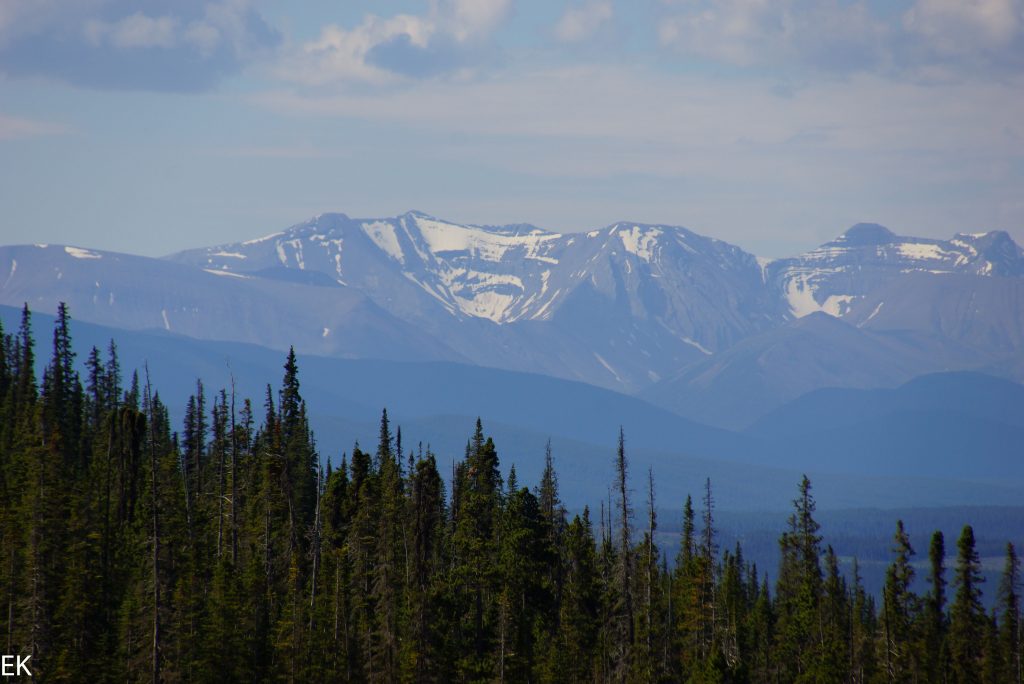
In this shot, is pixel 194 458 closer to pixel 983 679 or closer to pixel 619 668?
pixel 619 668

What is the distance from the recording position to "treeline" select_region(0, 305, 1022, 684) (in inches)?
3108

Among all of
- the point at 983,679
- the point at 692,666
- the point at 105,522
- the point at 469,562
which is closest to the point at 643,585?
the point at 692,666

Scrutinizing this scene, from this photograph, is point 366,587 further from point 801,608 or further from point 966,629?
point 966,629

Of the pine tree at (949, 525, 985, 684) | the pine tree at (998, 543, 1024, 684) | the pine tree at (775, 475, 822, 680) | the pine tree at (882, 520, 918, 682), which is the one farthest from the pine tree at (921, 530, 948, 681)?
the pine tree at (775, 475, 822, 680)

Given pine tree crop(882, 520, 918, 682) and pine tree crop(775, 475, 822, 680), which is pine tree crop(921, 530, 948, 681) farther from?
pine tree crop(775, 475, 822, 680)

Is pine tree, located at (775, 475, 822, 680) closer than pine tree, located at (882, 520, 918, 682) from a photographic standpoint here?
No

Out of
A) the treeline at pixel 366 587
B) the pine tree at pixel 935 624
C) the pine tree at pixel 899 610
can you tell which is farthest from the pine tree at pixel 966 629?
the pine tree at pixel 899 610

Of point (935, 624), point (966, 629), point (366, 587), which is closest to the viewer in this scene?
point (366, 587)

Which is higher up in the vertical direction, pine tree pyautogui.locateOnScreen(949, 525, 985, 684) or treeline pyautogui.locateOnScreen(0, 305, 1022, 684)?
treeline pyautogui.locateOnScreen(0, 305, 1022, 684)

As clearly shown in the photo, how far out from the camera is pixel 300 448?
358ft

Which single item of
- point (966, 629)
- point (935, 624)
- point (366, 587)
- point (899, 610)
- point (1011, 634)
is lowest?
point (935, 624)

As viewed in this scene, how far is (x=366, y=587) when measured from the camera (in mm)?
90375

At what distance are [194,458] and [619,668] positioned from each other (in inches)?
1777

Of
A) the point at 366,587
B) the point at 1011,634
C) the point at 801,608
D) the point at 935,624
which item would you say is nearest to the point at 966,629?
the point at 1011,634
